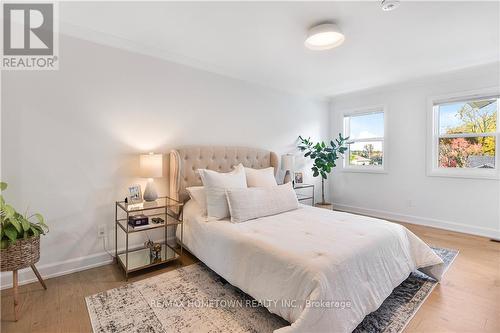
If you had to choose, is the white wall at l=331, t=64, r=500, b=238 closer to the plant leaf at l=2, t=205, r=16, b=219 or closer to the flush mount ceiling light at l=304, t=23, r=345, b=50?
the flush mount ceiling light at l=304, t=23, r=345, b=50

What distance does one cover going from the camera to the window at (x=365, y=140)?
446 cm

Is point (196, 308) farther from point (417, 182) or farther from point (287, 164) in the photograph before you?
point (417, 182)

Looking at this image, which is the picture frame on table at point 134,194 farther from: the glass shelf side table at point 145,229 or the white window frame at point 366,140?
the white window frame at point 366,140

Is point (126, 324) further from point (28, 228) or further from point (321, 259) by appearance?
point (321, 259)

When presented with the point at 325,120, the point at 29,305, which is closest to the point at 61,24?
the point at 29,305

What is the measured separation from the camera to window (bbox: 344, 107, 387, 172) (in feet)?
14.6

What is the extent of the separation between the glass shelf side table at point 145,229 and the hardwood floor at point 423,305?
0.31 feet

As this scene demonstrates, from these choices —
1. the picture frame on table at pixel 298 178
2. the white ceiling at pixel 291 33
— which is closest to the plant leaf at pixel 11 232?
the white ceiling at pixel 291 33

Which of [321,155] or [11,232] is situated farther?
[321,155]

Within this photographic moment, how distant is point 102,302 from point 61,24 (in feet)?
8.18

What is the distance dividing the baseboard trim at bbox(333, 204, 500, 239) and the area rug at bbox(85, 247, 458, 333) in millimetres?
1977

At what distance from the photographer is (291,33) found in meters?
2.41

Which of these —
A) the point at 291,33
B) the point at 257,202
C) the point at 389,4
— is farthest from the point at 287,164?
the point at 389,4

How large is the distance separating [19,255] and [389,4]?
11.2 feet
